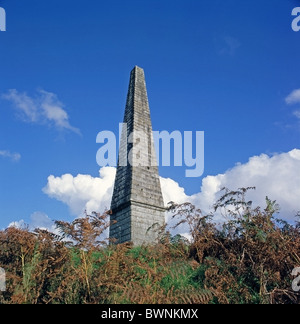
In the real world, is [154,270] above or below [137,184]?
below

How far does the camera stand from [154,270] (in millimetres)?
5934

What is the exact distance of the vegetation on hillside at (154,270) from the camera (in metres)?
4.88

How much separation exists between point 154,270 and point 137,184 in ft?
30.1

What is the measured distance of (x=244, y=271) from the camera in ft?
18.9

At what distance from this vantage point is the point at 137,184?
49.2ft

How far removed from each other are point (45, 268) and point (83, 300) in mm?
1043

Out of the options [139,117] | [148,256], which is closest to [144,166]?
[139,117]

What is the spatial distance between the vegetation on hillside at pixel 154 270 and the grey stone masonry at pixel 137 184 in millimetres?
6810

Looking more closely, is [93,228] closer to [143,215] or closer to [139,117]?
[143,215]

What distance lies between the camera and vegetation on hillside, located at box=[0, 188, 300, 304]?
4883 millimetres

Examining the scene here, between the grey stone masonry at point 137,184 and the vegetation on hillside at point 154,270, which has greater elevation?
the grey stone masonry at point 137,184

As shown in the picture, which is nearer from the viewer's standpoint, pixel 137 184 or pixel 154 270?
pixel 154 270

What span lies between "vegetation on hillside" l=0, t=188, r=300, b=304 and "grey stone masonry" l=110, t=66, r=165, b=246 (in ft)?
22.3

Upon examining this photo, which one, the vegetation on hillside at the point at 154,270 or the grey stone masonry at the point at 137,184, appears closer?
the vegetation on hillside at the point at 154,270
